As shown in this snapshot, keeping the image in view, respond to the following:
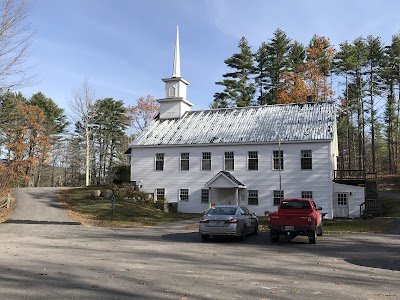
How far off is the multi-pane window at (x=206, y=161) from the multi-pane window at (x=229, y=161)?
159 centimetres

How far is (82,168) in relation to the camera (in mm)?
65812

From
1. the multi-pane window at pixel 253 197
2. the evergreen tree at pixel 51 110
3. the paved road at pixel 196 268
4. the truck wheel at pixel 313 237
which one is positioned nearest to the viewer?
the paved road at pixel 196 268

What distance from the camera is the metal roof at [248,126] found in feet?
98.7

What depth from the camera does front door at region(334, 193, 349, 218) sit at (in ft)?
93.6

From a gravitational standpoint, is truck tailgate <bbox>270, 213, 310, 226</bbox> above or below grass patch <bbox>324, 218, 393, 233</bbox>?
above

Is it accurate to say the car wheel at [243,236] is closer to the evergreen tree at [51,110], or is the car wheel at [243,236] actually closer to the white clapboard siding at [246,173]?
the white clapboard siding at [246,173]

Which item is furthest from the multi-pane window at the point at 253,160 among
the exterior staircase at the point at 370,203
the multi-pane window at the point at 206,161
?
the exterior staircase at the point at 370,203

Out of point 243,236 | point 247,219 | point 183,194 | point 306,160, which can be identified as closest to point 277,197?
point 306,160

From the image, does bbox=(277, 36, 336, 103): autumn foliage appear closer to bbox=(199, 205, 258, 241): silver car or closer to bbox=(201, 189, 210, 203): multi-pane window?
bbox=(201, 189, 210, 203): multi-pane window

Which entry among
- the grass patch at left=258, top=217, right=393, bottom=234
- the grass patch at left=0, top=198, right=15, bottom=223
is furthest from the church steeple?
the grass patch at left=258, top=217, right=393, bottom=234

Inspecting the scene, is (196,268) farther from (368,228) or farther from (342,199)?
(342,199)

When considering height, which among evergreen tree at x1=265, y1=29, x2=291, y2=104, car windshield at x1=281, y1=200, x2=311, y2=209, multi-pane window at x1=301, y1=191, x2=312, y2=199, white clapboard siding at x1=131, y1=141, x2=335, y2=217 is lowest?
car windshield at x1=281, y1=200, x2=311, y2=209

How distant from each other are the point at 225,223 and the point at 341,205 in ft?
57.7

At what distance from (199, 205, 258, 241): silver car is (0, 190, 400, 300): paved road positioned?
54 cm
